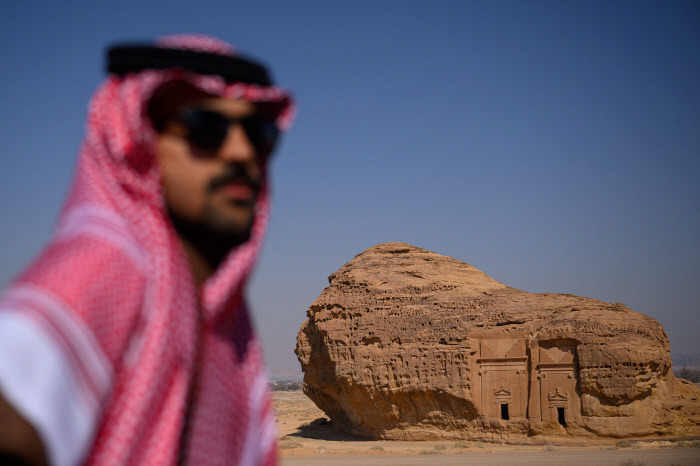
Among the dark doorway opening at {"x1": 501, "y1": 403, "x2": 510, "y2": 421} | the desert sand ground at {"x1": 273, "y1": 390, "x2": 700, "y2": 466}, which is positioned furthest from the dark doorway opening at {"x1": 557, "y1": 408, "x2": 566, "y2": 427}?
the dark doorway opening at {"x1": 501, "y1": 403, "x2": 510, "y2": 421}

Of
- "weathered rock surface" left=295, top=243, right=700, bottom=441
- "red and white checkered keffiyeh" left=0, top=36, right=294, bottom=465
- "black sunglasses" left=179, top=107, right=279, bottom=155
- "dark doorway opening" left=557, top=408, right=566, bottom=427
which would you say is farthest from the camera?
"dark doorway opening" left=557, top=408, right=566, bottom=427

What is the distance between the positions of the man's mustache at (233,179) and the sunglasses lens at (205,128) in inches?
2.7

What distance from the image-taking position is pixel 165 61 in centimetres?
149

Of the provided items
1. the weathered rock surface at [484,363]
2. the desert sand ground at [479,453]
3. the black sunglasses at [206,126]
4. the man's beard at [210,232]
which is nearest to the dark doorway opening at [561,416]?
the weathered rock surface at [484,363]

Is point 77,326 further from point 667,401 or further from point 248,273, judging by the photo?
point 667,401

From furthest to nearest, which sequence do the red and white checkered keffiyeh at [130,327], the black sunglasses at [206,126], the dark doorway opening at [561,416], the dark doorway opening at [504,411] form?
1. the dark doorway opening at [504,411]
2. the dark doorway opening at [561,416]
3. the black sunglasses at [206,126]
4. the red and white checkered keffiyeh at [130,327]

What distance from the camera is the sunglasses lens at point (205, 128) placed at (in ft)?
4.62

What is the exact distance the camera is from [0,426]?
0.92m

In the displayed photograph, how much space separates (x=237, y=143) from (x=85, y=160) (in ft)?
1.24

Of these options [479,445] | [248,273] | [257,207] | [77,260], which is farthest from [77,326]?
[479,445]

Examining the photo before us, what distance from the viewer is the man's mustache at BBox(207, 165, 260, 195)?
1.41 m

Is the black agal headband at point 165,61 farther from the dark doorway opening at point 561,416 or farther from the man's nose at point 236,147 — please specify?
the dark doorway opening at point 561,416

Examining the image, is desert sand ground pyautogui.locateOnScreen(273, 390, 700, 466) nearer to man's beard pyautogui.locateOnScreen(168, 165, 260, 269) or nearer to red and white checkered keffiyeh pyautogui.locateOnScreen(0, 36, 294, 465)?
red and white checkered keffiyeh pyautogui.locateOnScreen(0, 36, 294, 465)

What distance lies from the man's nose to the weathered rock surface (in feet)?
83.1
